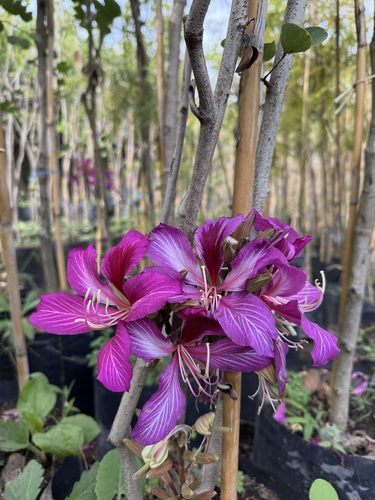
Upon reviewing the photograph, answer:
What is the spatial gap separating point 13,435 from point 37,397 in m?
0.12

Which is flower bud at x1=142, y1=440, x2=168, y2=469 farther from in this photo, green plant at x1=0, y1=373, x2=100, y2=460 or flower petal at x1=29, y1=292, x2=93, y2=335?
green plant at x1=0, y1=373, x2=100, y2=460

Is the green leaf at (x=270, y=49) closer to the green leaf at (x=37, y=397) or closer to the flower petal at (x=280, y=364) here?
the flower petal at (x=280, y=364)

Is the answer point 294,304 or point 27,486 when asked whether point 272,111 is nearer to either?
point 294,304

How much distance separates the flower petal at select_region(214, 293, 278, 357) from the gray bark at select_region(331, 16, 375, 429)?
600 mm

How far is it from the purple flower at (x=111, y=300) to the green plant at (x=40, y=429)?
0.48 metres

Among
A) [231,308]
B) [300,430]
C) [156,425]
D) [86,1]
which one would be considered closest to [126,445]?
[156,425]

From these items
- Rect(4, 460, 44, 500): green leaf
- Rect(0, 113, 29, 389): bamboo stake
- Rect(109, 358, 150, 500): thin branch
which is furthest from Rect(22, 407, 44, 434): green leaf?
Rect(109, 358, 150, 500): thin branch

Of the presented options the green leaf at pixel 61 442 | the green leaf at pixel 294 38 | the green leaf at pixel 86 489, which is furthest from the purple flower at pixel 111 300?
the green leaf at pixel 61 442

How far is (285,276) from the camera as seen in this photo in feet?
1.30

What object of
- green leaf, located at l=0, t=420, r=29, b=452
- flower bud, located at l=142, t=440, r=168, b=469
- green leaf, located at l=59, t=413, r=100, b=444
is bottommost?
green leaf, located at l=59, t=413, r=100, b=444

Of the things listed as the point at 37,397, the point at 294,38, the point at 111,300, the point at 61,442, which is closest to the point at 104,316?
the point at 111,300

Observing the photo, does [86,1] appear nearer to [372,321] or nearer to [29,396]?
[29,396]

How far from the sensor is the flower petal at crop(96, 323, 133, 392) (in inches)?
14.3

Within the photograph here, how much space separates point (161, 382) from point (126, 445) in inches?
4.9
